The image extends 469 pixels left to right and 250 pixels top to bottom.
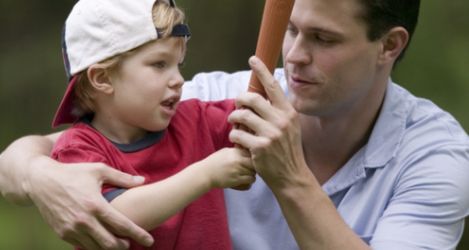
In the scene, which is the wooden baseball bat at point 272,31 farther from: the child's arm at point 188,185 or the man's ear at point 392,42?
the man's ear at point 392,42

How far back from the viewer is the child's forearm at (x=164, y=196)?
3.13 metres

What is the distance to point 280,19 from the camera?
3072 mm

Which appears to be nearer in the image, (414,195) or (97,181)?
(97,181)

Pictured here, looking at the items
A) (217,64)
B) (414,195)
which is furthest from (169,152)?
(217,64)

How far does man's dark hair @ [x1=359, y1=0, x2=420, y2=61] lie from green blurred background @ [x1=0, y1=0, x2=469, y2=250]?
3157mm

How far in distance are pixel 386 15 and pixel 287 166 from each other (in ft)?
2.77

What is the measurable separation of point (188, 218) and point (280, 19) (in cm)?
64

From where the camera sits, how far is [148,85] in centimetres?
326

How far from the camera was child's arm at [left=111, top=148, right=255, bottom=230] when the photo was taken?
313 centimetres

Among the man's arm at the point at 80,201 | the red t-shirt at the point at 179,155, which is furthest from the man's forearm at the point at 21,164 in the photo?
the red t-shirt at the point at 179,155

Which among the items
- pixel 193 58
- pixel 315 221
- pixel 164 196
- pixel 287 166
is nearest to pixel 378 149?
pixel 315 221

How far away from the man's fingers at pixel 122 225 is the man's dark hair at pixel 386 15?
3.39 ft

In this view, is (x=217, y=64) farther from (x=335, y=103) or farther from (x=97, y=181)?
(x=97, y=181)

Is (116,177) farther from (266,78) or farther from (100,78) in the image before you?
(266,78)
